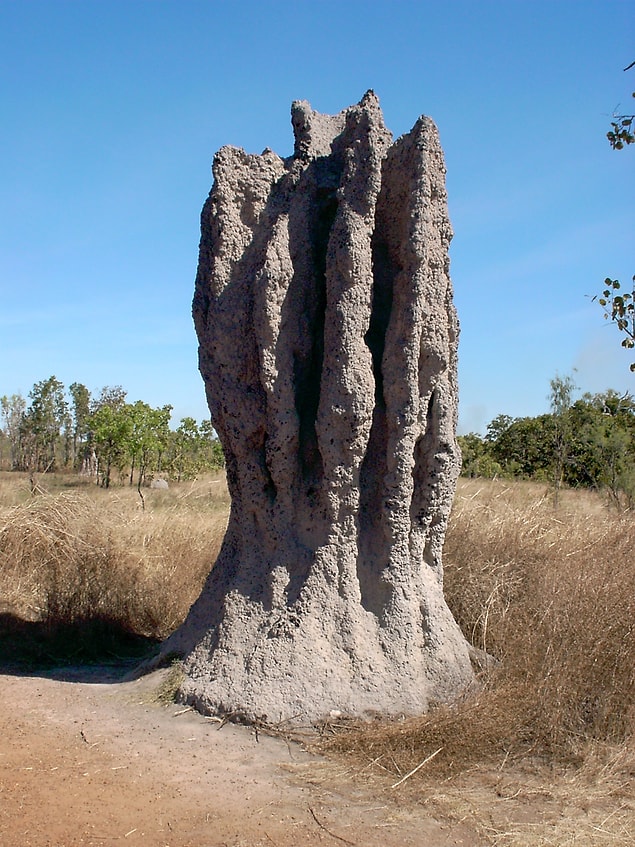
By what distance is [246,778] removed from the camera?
11.9 ft

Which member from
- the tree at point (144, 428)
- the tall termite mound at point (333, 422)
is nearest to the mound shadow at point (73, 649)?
the tall termite mound at point (333, 422)

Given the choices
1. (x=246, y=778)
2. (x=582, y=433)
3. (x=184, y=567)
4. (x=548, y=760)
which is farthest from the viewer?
(x=582, y=433)

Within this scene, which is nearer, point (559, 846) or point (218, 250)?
point (559, 846)

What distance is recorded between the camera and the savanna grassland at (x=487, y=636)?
353cm

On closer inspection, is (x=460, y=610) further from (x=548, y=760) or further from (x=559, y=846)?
(x=559, y=846)

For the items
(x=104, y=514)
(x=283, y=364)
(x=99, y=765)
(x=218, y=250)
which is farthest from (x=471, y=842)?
(x=104, y=514)

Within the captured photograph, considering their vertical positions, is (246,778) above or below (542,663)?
below

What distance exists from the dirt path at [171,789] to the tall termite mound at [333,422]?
373mm

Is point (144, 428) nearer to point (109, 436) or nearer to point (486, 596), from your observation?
point (109, 436)

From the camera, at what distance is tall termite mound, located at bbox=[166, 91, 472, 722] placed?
446 cm

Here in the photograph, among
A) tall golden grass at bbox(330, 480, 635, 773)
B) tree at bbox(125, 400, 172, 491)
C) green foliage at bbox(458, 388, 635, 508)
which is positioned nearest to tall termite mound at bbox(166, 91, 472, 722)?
tall golden grass at bbox(330, 480, 635, 773)

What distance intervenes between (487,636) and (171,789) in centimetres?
268

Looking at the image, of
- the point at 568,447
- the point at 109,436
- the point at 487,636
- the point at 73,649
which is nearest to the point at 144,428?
the point at 109,436

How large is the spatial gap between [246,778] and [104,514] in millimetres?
6573
